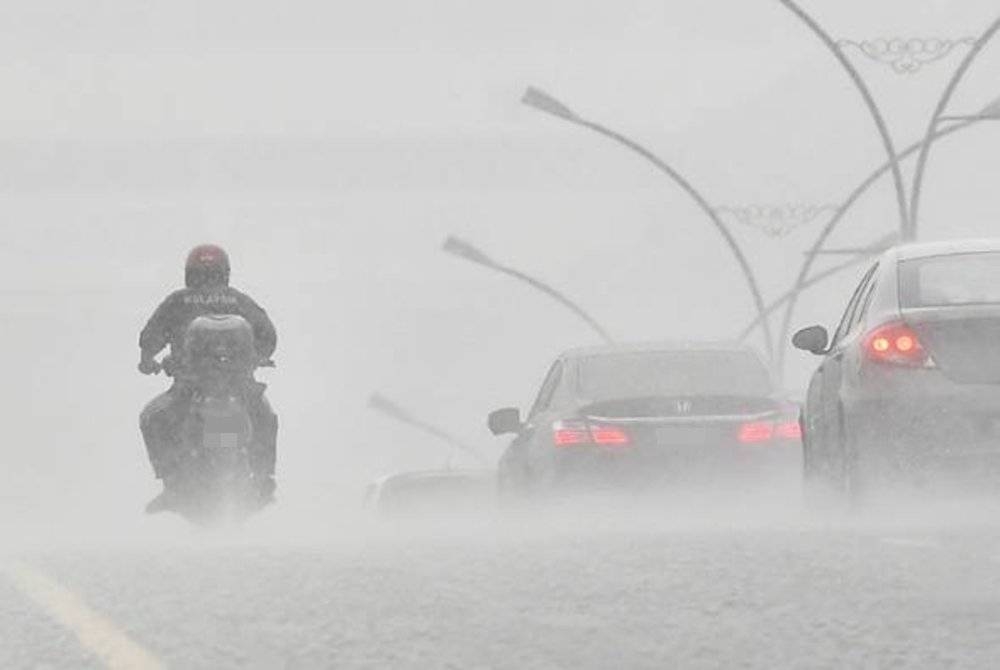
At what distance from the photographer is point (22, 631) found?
1042cm

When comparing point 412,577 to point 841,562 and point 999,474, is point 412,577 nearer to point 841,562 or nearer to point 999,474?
point 841,562

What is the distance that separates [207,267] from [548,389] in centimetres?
376

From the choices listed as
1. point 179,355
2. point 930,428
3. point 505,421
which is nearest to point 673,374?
point 505,421

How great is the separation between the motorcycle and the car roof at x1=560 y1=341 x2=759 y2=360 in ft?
11.3

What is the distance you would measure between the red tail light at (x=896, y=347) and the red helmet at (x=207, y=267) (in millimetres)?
4197

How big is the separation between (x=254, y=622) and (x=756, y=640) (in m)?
2.15

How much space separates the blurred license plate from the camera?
18.7 metres

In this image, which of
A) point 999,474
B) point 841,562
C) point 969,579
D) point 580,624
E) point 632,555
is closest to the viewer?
point 580,624

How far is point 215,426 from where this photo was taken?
1689 centimetres

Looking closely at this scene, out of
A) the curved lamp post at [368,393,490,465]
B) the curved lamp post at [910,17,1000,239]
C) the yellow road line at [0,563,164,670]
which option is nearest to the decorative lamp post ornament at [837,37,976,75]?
the curved lamp post at [910,17,1000,239]

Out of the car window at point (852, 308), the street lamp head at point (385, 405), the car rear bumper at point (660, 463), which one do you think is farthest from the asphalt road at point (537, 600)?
the street lamp head at point (385, 405)

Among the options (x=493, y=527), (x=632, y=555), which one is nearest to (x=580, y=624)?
(x=632, y=555)

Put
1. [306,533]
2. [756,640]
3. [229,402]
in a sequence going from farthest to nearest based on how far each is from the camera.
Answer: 1. [306,533]
2. [229,402]
3. [756,640]

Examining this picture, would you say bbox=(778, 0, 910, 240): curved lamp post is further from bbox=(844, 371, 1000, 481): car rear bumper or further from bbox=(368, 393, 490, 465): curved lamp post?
bbox=(368, 393, 490, 465): curved lamp post
